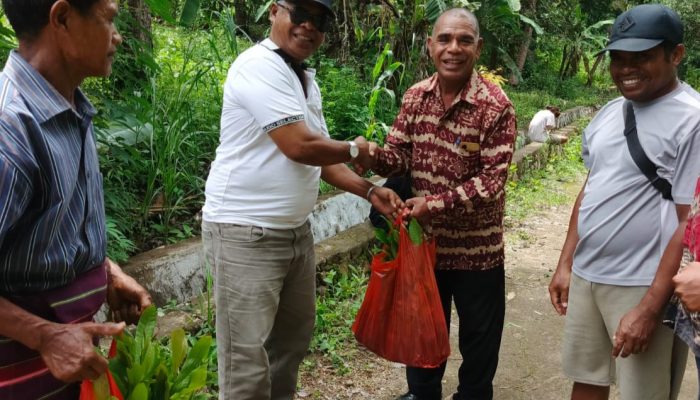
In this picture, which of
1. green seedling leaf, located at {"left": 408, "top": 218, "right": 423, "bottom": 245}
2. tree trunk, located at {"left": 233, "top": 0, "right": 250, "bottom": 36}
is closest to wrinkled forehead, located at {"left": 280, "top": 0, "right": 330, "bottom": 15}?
green seedling leaf, located at {"left": 408, "top": 218, "right": 423, "bottom": 245}

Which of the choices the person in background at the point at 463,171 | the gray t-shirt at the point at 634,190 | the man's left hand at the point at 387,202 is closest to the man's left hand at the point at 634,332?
the gray t-shirt at the point at 634,190

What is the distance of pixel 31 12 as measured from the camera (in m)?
1.34

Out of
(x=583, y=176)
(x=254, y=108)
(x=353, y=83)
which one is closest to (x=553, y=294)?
(x=254, y=108)

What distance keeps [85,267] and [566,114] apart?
39.6ft

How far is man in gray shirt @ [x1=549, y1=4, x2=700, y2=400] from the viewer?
2.04 meters

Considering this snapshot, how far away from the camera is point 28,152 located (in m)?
1.27

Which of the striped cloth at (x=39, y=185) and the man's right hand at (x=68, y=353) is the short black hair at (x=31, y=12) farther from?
the man's right hand at (x=68, y=353)

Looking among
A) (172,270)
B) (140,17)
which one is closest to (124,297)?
(172,270)

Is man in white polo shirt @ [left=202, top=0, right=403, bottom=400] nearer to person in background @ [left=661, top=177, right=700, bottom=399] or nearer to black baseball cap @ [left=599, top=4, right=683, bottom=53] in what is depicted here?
black baseball cap @ [left=599, top=4, right=683, bottom=53]

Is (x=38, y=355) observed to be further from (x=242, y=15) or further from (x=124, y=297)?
(x=242, y=15)

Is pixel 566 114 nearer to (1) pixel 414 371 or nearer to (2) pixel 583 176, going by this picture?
(2) pixel 583 176

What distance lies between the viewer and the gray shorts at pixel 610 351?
7.04ft

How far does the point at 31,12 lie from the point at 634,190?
195cm

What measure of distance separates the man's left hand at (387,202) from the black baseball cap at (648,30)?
1076 mm
